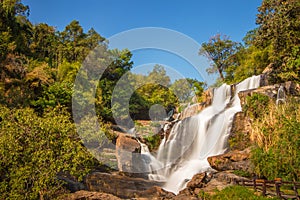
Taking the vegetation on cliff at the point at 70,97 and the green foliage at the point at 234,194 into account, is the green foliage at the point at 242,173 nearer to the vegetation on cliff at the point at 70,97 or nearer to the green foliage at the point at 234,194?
the vegetation on cliff at the point at 70,97

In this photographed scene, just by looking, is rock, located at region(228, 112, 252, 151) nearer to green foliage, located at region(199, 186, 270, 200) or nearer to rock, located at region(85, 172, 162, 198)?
green foliage, located at region(199, 186, 270, 200)

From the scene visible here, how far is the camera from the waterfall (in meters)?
13.9

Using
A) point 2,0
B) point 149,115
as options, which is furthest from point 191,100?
point 2,0

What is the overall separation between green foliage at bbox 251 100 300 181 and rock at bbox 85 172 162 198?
5763 mm

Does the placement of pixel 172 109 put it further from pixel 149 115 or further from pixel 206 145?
pixel 206 145

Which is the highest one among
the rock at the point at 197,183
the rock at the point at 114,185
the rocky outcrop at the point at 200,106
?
the rocky outcrop at the point at 200,106

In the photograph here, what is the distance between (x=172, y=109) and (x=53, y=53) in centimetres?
1595

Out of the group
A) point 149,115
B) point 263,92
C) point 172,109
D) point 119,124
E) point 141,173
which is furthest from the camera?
point 172,109

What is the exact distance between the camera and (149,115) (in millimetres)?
27703

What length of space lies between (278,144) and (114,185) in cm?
779

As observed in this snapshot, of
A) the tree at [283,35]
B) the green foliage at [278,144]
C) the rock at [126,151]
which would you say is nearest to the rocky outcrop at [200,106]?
the tree at [283,35]

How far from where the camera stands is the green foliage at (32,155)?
6754 mm

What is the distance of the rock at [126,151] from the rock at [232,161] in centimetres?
573

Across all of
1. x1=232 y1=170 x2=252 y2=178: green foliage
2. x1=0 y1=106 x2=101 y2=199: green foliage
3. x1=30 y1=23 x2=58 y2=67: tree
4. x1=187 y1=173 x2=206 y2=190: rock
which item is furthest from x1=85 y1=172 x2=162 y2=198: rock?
x1=30 y1=23 x2=58 y2=67: tree
